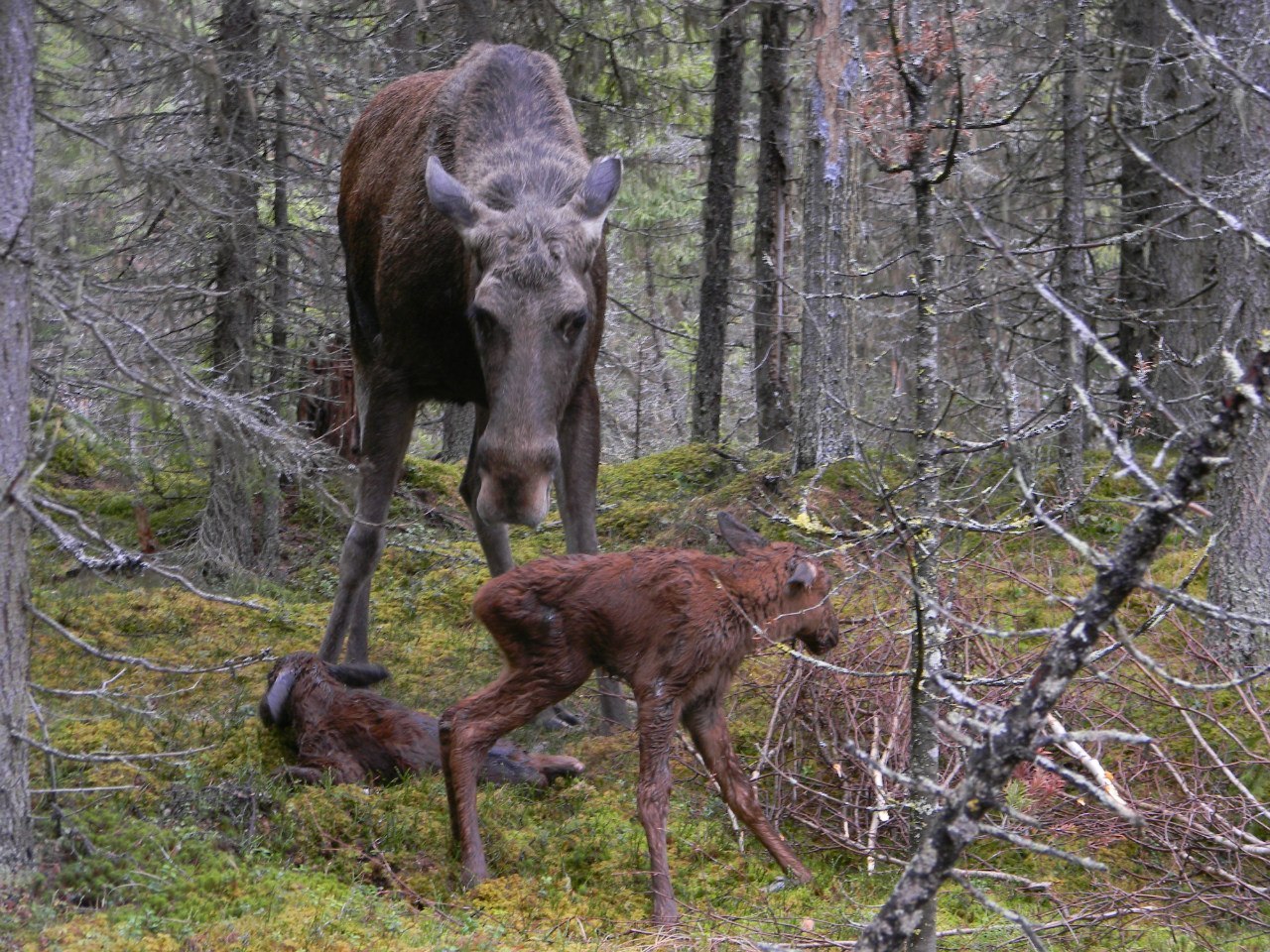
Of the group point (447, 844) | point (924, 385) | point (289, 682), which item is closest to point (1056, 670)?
point (924, 385)

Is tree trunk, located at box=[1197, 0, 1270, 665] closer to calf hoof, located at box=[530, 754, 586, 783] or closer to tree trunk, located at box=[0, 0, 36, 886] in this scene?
calf hoof, located at box=[530, 754, 586, 783]

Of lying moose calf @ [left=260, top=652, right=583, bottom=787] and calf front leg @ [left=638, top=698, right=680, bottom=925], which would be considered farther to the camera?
lying moose calf @ [left=260, top=652, right=583, bottom=787]

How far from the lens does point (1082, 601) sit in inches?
114

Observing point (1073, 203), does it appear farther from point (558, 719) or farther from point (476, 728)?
point (476, 728)

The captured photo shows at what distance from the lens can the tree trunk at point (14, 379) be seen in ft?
15.7

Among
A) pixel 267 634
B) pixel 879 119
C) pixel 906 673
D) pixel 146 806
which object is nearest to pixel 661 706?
pixel 906 673

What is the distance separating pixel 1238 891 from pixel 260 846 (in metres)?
4.38

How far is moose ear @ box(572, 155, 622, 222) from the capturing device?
6.93 metres

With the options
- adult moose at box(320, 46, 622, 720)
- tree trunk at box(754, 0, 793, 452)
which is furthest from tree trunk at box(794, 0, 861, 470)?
adult moose at box(320, 46, 622, 720)

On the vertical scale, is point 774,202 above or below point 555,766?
above

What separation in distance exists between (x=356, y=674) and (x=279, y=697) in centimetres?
63

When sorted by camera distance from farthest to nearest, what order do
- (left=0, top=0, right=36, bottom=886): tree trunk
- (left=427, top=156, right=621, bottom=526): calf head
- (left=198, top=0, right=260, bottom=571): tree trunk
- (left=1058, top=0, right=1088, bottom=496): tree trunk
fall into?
(left=198, top=0, right=260, bottom=571): tree trunk, (left=1058, top=0, right=1088, bottom=496): tree trunk, (left=427, top=156, right=621, bottom=526): calf head, (left=0, top=0, right=36, bottom=886): tree trunk

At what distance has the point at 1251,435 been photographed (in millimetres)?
6816

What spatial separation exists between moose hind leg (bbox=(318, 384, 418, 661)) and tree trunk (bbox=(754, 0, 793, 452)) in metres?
6.83
